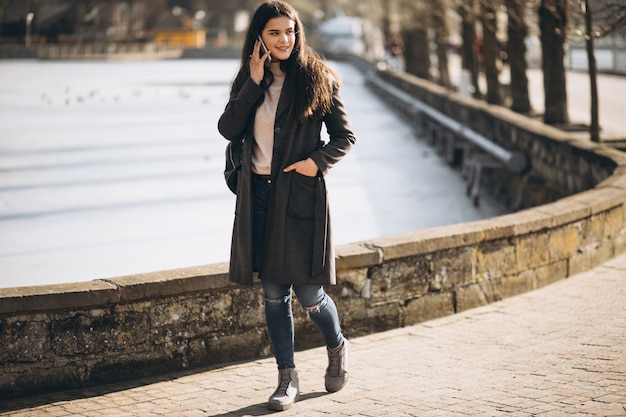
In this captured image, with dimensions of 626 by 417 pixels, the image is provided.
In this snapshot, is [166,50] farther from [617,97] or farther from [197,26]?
[617,97]

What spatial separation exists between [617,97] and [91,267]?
64.7ft

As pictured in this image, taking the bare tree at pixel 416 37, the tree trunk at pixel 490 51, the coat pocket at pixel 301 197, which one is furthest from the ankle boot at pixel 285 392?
the bare tree at pixel 416 37

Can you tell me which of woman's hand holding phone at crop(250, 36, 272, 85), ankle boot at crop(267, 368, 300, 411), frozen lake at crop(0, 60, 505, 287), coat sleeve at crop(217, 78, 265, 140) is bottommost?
frozen lake at crop(0, 60, 505, 287)

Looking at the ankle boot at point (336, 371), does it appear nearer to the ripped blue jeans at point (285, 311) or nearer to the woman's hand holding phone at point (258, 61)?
the ripped blue jeans at point (285, 311)

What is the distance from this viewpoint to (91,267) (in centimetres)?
1280

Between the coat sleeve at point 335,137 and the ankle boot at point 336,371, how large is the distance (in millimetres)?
929

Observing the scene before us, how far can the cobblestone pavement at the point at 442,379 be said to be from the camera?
5.43 meters

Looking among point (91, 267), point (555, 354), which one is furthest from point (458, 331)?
point (91, 267)

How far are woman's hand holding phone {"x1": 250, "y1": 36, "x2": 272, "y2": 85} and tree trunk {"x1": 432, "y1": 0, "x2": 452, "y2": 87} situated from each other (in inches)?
1112

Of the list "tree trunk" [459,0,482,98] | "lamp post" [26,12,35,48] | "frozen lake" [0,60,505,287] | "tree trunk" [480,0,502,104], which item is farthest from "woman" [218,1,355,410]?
"lamp post" [26,12,35,48]

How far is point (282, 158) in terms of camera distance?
5430 mm

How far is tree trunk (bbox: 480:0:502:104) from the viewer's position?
2317 cm

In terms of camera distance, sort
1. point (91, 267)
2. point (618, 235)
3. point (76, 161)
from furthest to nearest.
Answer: point (76, 161) < point (91, 267) < point (618, 235)

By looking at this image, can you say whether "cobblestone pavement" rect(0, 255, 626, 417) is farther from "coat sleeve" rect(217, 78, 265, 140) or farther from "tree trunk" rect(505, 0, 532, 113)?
"tree trunk" rect(505, 0, 532, 113)
